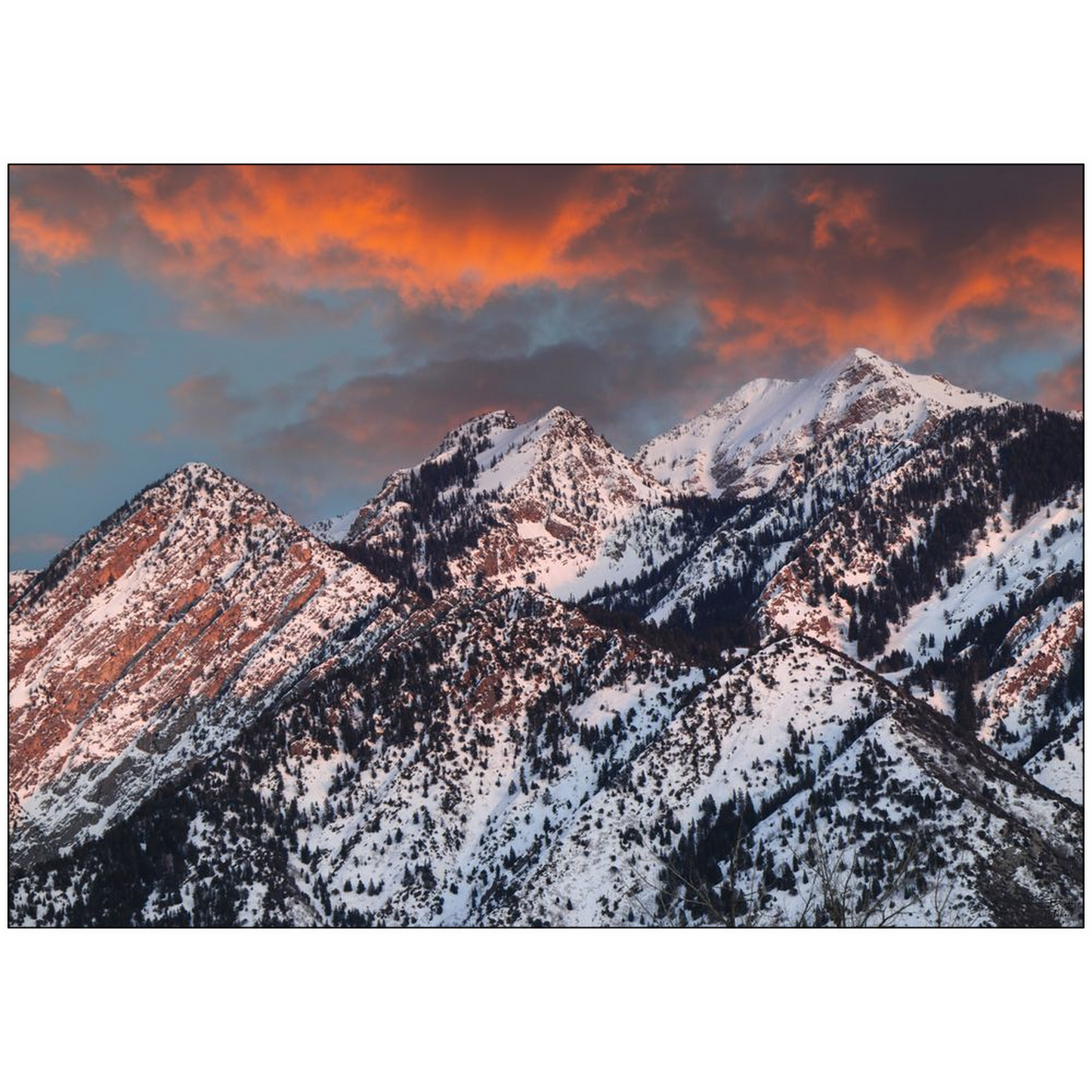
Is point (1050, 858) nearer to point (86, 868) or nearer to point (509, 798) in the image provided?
point (509, 798)

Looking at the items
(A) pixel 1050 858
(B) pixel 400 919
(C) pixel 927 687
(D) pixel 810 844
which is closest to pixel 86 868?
(B) pixel 400 919

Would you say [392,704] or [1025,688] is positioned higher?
[1025,688]

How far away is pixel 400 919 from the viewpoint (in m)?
124

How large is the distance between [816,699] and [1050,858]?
3214cm

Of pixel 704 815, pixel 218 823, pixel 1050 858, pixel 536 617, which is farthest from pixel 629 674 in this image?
pixel 1050 858

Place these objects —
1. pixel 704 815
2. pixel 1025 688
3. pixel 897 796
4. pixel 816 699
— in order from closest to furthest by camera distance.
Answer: pixel 897 796, pixel 704 815, pixel 816 699, pixel 1025 688

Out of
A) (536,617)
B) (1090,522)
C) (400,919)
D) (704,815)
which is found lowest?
(400,919)

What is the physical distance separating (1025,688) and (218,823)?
111 metres

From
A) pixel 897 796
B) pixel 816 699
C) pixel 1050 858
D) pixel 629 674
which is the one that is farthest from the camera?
pixel 629 674

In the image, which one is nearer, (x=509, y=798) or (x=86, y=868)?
(x=86, y=868)

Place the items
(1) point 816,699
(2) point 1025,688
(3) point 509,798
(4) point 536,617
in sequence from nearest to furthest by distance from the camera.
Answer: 1. (1) point 816,699
2. (3) point 509,798
3. (4) point 536,617
4. (2) point 1025,688

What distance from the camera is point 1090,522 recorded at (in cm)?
17412

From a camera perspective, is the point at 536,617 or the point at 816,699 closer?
the point at 816,699

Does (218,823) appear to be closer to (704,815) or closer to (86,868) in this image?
(86,868)
